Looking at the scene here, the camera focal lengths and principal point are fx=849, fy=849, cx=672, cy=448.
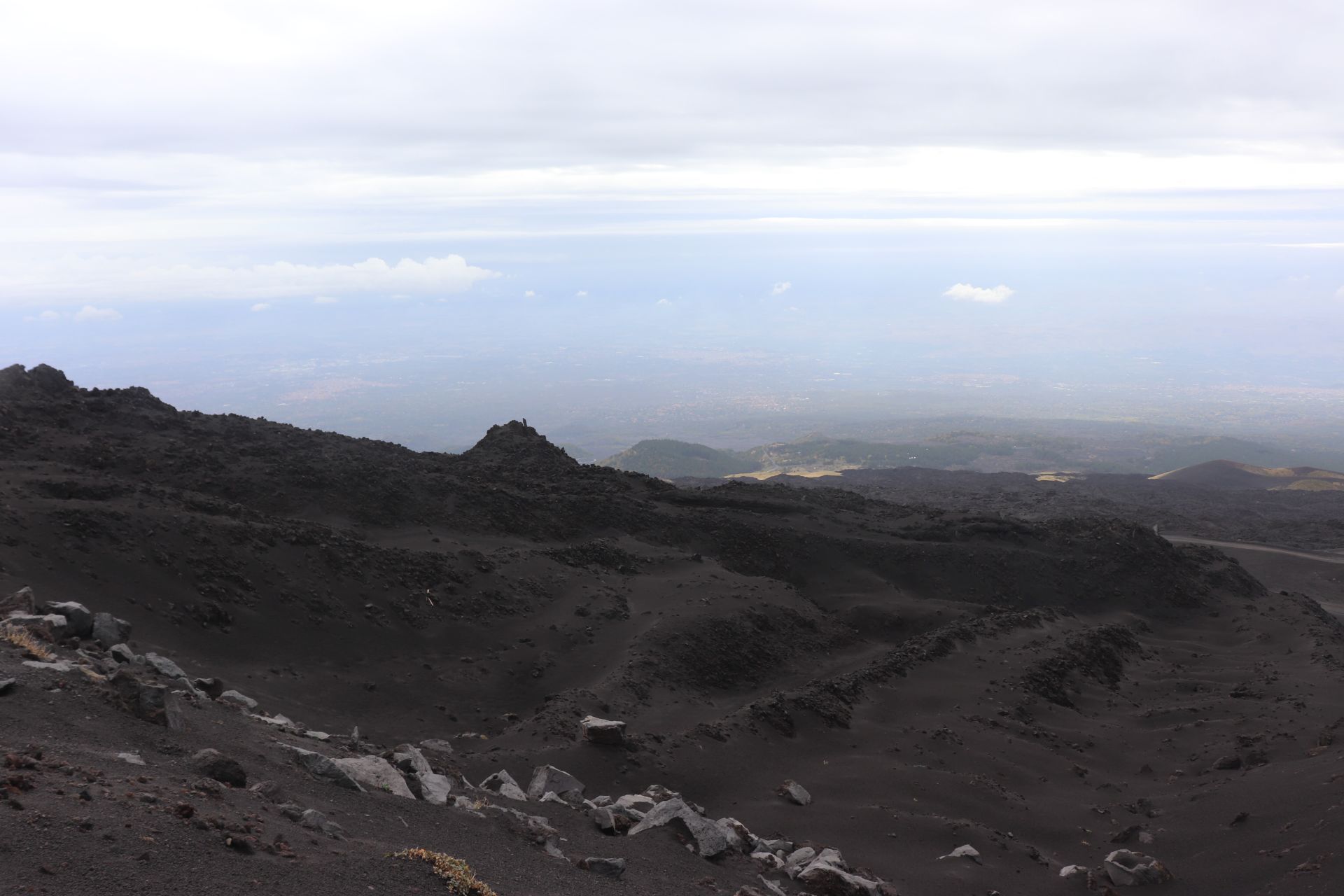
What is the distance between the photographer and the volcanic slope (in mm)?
9898

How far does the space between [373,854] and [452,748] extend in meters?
7.44

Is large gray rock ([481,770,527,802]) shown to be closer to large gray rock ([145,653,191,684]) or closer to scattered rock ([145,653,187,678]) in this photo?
large gray rock ([145,653,191,684])

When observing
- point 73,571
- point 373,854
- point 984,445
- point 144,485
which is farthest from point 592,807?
point 984,445

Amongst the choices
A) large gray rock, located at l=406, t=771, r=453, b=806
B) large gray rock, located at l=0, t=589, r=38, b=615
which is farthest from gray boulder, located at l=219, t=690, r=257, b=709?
large gray rock, located at l=406, t=771, r=453, b=806

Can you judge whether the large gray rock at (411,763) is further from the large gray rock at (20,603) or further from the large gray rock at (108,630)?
the large gray rock at (20,603)

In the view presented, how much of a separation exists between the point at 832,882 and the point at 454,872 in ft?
20.1

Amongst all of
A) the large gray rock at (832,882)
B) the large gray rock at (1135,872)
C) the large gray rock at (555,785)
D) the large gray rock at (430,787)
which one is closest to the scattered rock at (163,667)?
the large gray rock at (430,787)

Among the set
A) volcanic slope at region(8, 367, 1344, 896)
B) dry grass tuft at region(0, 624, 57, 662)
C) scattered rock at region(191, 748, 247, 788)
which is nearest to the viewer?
scattered rock at region(191, 748, 247, 788)

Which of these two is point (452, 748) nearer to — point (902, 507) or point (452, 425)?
point (902, 507)

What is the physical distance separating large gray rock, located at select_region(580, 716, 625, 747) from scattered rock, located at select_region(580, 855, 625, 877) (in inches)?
209

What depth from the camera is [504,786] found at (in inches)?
521

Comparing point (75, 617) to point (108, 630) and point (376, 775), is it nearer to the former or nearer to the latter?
point (108, 630)

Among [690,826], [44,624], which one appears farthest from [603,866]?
[44,624]

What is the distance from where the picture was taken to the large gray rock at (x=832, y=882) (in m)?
12.3
